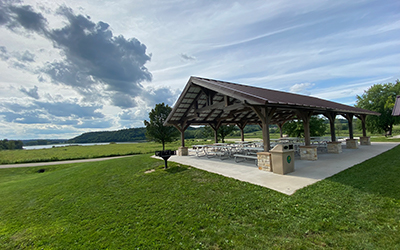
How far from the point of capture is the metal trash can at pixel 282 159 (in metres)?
6.33

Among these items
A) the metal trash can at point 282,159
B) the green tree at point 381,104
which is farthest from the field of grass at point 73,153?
the metal trash can at point 282,159

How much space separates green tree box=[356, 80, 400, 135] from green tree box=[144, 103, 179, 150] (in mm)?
28899

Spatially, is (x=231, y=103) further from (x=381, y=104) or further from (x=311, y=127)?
(x=381, y=104)

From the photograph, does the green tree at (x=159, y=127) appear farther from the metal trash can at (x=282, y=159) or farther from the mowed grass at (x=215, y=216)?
the metal trash can at (x=282, y=159)

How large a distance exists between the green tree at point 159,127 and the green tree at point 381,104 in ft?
94.8

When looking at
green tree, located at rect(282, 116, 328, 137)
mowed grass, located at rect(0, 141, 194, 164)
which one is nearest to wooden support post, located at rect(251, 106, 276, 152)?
green tree, located at rect(282, 116, 328, 137)

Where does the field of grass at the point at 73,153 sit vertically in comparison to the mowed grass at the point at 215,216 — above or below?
below

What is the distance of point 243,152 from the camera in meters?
11.3

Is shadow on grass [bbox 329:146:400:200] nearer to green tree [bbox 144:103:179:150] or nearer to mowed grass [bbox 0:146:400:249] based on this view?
mowed grass [bbox 0:146:400:249]

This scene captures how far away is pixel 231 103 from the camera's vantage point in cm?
952

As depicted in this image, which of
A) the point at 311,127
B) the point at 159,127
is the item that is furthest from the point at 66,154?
the point at 311,127

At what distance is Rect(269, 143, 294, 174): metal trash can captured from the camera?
6328 mm

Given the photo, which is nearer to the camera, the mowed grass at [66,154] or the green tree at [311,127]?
the green tree at [311,127]

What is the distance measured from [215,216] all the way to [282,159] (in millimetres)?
3754
